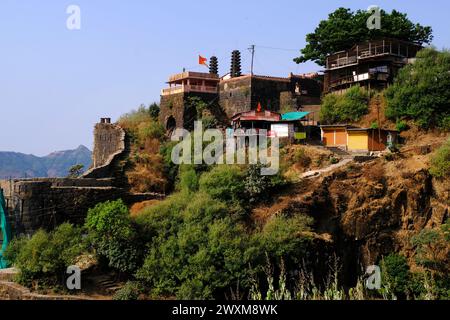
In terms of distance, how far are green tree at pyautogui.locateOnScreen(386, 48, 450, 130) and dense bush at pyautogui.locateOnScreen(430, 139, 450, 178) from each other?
4154 millimetres

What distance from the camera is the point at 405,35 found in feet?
120

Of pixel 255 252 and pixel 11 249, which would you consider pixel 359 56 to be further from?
pixel 11 249

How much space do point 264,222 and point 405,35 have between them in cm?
1949

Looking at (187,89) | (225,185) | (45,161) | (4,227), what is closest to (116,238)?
(225,185)

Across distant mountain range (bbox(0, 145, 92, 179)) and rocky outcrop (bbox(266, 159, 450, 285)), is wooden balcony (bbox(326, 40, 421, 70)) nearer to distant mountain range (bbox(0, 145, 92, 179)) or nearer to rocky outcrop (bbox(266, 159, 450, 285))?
rocky outcrop (bbox(266, 159, 450, 285))

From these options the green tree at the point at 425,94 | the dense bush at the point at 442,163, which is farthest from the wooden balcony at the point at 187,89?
the dense bush at the point at 442,163

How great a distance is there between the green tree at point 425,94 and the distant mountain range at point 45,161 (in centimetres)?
10603

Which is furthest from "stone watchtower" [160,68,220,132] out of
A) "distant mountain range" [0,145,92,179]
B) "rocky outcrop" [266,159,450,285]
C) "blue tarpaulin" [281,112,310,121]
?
"distant mountain range" [0,145,92,179]

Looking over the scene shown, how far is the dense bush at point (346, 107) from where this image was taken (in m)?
31.5

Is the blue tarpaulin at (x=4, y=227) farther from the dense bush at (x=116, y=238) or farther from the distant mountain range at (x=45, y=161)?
the distant mountain range at (x=45, y=161)

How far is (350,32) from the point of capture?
37062mm

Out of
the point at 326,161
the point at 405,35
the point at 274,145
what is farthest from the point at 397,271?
the point at 405,35

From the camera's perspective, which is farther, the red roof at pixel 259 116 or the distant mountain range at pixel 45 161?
the distant mountain range at pixel 45 161

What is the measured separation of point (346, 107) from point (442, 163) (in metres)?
7.85
